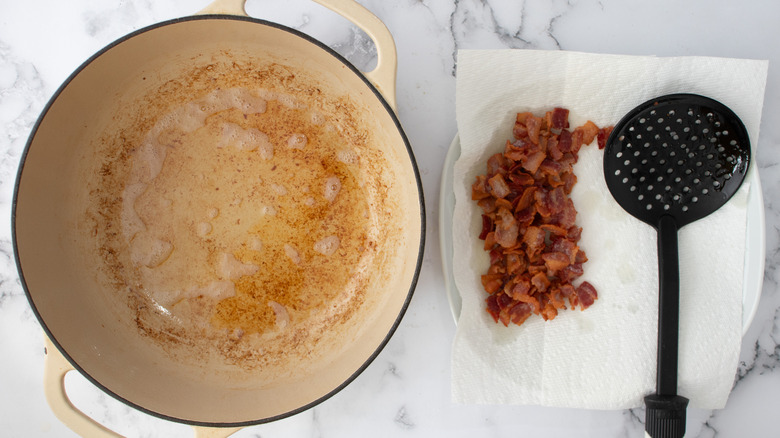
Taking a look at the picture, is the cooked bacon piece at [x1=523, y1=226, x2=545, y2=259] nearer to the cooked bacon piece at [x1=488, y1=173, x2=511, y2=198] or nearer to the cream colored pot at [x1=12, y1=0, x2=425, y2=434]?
the cooked bacon piece at [x1=488, y1=173, x2=511, y2=198]

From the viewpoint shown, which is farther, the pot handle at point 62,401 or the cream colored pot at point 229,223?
the cream colored pot at point 229,223

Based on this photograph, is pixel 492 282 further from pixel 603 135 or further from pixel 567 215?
pixel 603 135

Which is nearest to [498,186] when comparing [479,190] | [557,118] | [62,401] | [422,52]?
[479,190]

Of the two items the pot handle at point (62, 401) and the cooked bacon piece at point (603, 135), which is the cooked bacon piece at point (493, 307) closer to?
the cooked bacon piece at point (603, 135)

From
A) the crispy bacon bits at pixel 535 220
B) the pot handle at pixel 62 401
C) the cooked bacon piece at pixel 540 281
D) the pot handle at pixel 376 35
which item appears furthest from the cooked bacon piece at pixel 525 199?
the pot handle at pixel 62 401

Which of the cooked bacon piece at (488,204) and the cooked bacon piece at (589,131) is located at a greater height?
the cooked bacon piece at (589,131)
